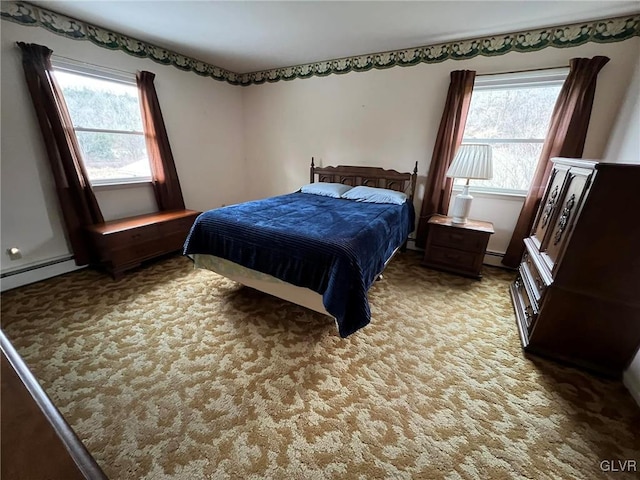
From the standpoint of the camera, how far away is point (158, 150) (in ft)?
10.7

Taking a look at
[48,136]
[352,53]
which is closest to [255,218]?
[48,136]

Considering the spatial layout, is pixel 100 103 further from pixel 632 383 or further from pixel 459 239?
pixel 632 383

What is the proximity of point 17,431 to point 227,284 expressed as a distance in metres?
2.23

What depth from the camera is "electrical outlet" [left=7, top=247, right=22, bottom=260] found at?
7.76ft

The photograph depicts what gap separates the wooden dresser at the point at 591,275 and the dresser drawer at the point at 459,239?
0.78m

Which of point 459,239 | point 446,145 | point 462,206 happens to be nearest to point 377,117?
point 446,145

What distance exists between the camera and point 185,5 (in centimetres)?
223

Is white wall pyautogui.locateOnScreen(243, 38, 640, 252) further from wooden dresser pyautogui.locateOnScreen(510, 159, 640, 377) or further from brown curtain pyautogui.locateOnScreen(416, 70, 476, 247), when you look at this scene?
wooden dresser pyautogui.locateOnScreen(510, 159, 640, 377)

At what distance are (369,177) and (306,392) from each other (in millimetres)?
2857

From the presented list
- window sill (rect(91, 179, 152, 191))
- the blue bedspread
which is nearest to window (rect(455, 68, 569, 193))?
the blue bedspread

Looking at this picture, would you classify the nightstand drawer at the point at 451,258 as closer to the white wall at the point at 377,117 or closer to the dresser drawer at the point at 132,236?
the white wall at the point at 377,117

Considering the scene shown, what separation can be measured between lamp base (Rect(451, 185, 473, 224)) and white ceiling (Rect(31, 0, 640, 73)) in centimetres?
154

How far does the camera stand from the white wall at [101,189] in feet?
7.50

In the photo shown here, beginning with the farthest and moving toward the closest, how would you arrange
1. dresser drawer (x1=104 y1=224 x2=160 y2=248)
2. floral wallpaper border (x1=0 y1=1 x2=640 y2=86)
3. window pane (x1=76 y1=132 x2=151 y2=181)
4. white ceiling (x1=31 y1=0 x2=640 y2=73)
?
window pane (x1=76 y1=132 x2=151 y2=181) < dresser drawer (x1=104 y1=224 x2=160 y2=248) < floral wallpaper border (x1=0 y1=1 x2=640 y2=86) < white ceiling (x1=31 y1=0 x2=640 y2=73)
